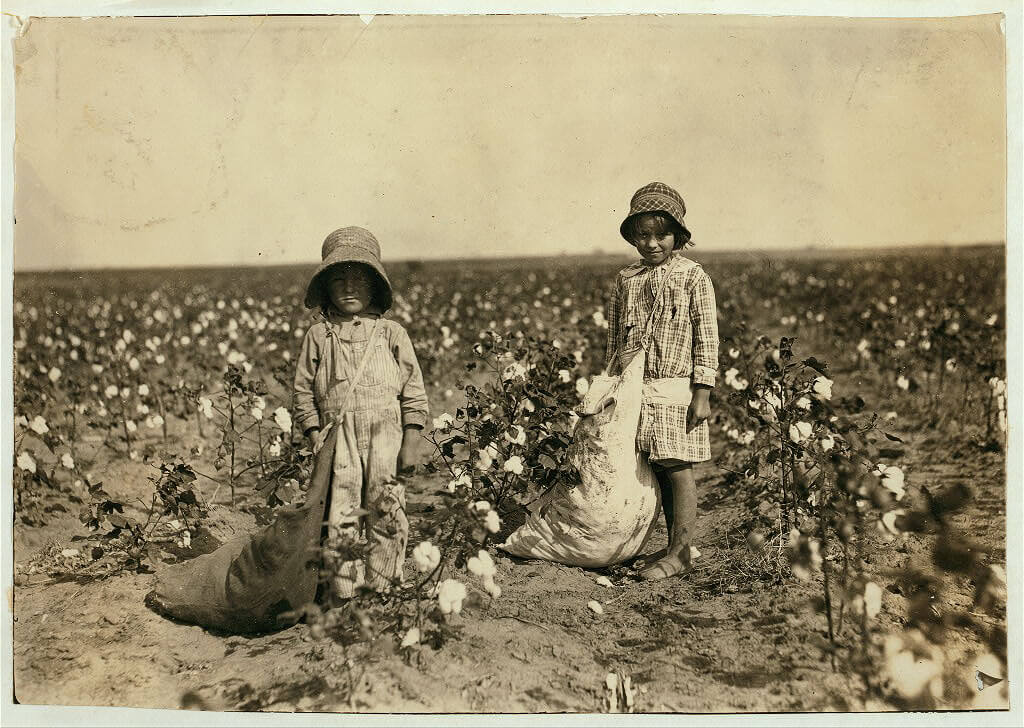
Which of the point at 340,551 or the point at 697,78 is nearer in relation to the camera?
the point at 340,551

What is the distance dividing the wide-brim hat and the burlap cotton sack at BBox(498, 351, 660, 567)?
1068 mm

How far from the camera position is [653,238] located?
3303 mm

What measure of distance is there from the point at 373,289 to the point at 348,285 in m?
0.11

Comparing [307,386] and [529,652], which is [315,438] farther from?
[529,652]

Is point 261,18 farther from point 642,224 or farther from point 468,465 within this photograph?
point 468,465

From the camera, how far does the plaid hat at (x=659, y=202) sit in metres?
3.23

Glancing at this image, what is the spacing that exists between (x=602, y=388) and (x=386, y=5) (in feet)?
6.82

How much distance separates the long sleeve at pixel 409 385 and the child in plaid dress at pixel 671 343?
3.07 ft

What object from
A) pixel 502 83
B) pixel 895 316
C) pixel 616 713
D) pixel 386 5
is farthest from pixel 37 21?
pixel 895 316

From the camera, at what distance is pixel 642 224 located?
10.8 feet

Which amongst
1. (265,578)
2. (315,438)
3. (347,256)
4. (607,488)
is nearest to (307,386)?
(315,438)

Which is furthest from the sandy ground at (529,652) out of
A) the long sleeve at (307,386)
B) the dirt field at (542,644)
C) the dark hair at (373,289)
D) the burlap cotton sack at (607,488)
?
the dark hair at (373,289)

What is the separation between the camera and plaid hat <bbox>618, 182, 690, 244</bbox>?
3227mm

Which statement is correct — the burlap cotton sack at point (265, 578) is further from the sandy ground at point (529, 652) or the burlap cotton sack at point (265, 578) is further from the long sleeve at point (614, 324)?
the long sleeve at point (614, 324)
